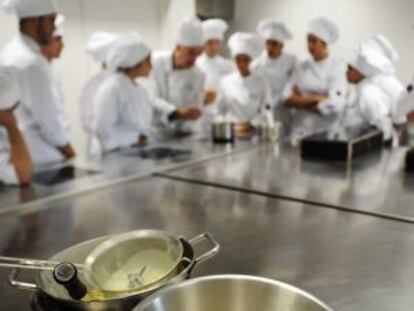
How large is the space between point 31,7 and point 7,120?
46 cm

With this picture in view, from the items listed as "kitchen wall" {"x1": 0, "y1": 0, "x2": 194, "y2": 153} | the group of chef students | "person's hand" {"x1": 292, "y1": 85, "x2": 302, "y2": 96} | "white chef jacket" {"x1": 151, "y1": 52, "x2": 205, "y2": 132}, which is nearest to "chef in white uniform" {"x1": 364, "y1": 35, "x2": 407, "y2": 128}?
the group of chef students

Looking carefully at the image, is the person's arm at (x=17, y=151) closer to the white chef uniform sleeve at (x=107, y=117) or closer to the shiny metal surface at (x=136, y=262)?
the white chef uniform sleeve at (x=107, y=117)

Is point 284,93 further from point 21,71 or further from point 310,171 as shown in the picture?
point 21,71

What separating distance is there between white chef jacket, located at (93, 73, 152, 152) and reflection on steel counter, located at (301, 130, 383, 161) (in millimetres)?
800

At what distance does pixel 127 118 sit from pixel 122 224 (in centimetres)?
108

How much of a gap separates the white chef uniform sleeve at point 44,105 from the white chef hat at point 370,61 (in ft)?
4.25

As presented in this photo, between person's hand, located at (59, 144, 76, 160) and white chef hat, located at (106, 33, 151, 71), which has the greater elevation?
white chef hat, located at (106, 33, 151, 71)

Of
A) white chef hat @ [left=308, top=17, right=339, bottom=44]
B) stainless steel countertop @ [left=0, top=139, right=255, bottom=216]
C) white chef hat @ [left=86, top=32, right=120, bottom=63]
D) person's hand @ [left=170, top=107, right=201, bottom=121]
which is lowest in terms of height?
stainless steel countertop @ [left=0, top=139, right=255, bottom=216]

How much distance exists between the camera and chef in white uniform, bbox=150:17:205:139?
231cm

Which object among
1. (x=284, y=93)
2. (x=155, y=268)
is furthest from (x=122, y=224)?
(x=284, y=93)

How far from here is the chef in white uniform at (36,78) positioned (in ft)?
5.31

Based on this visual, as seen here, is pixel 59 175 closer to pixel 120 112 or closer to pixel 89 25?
pixel 120 112

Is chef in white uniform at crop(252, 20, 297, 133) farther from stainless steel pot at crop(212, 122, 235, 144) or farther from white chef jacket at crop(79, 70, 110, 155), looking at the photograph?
white chef jacket at crop(79, 70, 110, 155)

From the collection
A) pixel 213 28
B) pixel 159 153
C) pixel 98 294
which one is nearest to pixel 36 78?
pixel 159 153
